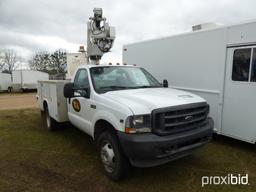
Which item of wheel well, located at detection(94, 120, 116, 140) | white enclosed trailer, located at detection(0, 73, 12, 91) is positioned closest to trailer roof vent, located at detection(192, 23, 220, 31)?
wheel well, located at detection(94, 120, 116, 140)

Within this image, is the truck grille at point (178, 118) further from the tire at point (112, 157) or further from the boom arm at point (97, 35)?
the boom arm at point (97, 35)

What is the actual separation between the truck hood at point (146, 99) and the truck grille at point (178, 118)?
0.29 ft

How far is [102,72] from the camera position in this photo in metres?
4.62

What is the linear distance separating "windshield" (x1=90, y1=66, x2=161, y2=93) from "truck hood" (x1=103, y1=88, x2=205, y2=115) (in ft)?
1.14

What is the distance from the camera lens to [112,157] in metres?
3.64

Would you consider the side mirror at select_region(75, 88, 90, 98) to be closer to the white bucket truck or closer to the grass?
the white bucket truck

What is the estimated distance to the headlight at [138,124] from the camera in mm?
3158

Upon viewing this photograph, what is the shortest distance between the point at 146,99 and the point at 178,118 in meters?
0.57

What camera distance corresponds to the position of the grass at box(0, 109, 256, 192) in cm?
352

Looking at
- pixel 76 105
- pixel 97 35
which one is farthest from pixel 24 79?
pixel 76 105

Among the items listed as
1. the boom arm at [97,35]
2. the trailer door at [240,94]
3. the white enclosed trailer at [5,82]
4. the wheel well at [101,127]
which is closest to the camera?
the wheel well at [101,127]

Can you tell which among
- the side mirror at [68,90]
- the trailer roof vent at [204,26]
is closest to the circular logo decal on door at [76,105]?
the side mirror at [68,90]

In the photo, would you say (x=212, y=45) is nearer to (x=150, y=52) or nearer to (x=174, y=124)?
(x=150, y=52)

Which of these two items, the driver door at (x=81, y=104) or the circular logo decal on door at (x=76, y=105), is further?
the circular logo decal on door at (x=76, y=105)
